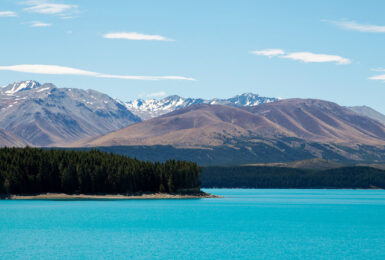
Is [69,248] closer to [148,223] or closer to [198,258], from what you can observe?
[198,258]

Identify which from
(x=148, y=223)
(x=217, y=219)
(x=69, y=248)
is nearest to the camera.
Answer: (x=69, y=248)

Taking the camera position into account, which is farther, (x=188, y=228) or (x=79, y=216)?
(x=79, y=216)

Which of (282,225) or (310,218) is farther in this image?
(310,218)

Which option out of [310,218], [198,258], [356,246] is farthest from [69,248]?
[310,218]

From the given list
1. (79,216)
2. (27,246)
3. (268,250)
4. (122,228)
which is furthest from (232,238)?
(79,216)

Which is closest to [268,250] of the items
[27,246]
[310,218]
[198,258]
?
[198,258]

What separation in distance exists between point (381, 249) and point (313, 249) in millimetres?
9883

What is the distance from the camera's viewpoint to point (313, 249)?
91.3 meters

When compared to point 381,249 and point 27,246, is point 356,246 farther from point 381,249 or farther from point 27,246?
point 27,246

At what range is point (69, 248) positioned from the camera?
293 ft

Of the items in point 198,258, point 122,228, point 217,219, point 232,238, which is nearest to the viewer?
point 198,258

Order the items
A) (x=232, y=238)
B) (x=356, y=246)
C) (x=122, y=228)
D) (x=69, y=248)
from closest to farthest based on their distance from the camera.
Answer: (x=69, y=248) < (x=356, y=246) < (x=232, y=238) < (x=122, y=228)

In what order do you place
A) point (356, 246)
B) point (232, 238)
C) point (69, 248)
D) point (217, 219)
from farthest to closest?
point (217, 219) → point (232, 238) → point (356, 246) → point (69, 248)

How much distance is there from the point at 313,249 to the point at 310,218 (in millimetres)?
62228
